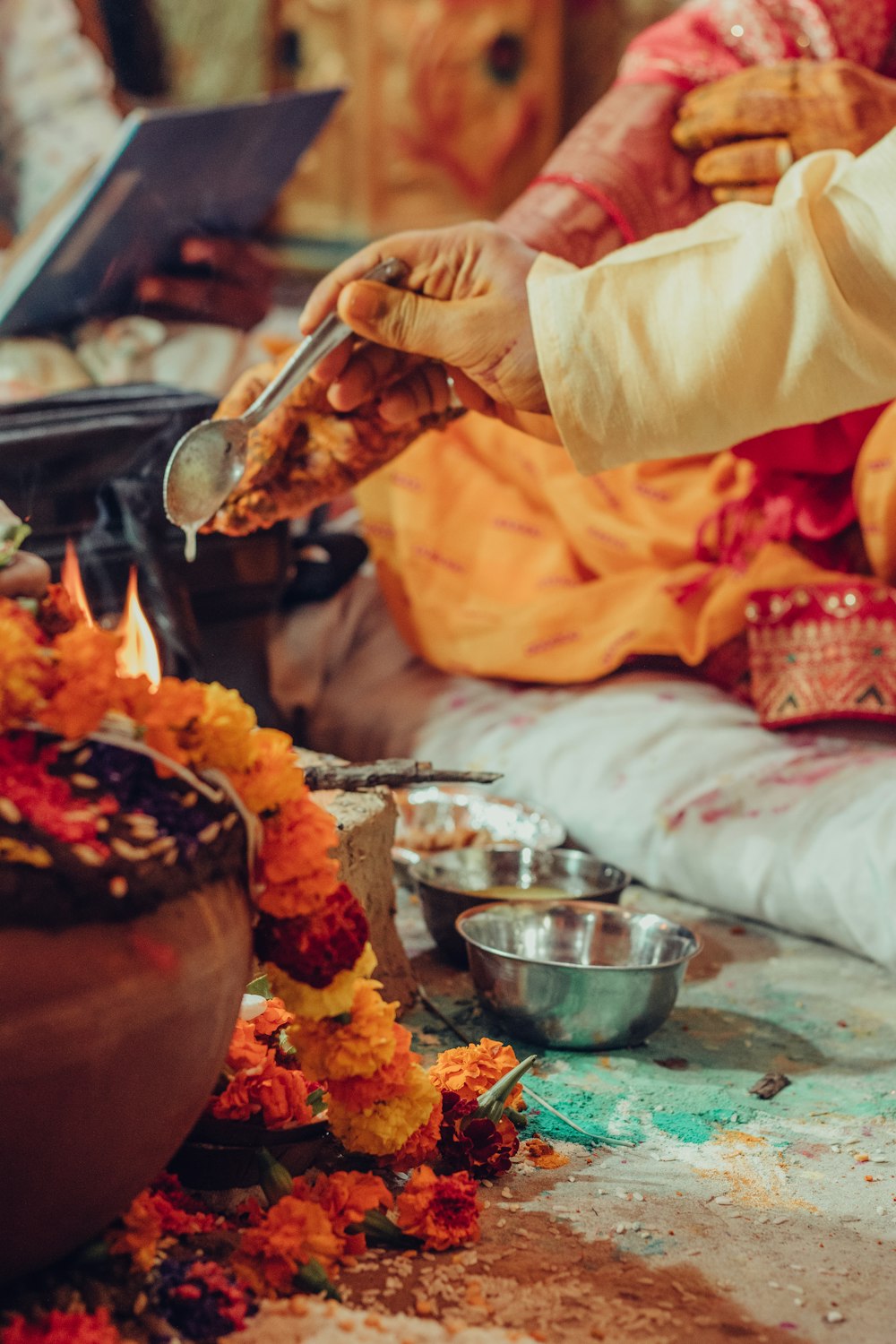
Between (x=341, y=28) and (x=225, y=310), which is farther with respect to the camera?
(x=341, y=28)

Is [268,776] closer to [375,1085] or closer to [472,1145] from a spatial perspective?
[375,1085]

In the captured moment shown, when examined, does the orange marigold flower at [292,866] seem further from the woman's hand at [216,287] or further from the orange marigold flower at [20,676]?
the woman's hand at [216,287]

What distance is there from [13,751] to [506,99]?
236 inches

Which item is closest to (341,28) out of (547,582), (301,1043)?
(547,582)

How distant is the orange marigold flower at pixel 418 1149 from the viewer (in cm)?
140

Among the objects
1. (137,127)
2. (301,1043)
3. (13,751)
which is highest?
(137,127)

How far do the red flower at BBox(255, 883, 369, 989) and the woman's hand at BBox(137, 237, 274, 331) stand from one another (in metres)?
2.58

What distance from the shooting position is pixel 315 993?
121 centimetres

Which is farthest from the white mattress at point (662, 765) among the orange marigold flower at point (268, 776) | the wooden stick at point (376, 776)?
the orange marigold flower at point (268, 776)

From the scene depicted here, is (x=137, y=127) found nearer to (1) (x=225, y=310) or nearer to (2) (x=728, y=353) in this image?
(1) (x=225, y=310)

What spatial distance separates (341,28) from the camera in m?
6.21

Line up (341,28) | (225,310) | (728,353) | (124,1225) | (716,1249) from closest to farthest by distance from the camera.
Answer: (124,1225) → (716,1249) → (728,353) → (225,310) → (341,28)

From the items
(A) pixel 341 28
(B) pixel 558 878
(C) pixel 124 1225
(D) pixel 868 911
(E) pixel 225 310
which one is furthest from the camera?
(A) pixel 341 28

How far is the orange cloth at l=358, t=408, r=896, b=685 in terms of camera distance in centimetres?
275
